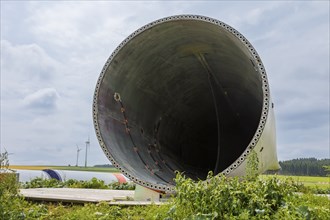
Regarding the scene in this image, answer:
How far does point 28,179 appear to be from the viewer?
42.4 feet

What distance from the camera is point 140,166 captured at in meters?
6.12

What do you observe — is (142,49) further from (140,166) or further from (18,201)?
(18,201)

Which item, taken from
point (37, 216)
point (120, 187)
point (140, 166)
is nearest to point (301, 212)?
point (37, 216)

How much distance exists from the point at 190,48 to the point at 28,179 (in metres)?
8.70

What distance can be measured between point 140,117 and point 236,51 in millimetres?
2035

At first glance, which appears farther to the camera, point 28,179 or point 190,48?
point 28,179

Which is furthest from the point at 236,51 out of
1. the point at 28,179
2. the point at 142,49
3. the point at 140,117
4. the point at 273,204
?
the point at 28,179

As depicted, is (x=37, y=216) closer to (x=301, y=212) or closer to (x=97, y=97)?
(x=97, y=97)

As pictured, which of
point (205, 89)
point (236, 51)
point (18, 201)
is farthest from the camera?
point (205, 89)

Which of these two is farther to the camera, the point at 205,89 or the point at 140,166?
the point at 205,89

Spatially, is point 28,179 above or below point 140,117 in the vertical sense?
below

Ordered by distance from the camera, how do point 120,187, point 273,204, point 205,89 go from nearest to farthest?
point 273,204
point 205,89
point 120,187

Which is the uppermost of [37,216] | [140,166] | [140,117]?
[140,117]

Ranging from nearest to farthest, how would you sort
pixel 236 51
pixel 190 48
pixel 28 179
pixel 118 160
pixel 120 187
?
1. pixel 118 160
2. pixel 236 51
3. pixel 190 48
4. pixel 120 187
5. pixel 28 179
